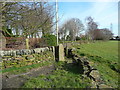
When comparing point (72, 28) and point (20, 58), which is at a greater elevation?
point (72, 28)

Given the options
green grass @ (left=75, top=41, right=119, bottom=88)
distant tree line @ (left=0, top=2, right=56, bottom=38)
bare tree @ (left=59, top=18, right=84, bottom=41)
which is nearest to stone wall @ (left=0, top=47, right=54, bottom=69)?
distant tree line @ (left=0, top=2, right=56, bottom=38)

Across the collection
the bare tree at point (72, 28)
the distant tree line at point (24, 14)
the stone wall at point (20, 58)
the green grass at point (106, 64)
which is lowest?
the green grass at point (106, 64)

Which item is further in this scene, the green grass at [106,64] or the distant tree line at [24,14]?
the distant tree line at [24,14]

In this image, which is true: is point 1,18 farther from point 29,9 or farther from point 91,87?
point 91,87

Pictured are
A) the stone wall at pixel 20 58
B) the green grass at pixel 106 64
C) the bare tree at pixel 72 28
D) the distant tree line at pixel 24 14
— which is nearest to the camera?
the green grass at pixel 106 64

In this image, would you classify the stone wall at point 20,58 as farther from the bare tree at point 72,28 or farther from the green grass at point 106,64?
the bare tree at point 72,28

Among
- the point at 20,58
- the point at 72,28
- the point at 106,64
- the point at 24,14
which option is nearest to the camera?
the point at 20,58

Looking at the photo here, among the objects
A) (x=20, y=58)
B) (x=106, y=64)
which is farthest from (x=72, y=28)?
(x=20, y=58)

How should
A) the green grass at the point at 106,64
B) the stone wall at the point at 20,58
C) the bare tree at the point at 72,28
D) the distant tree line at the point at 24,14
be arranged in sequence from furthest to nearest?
the bare tree at the point at 72,28, the distant tree line at the point at 24,14, the stone wall at the point at 20,58, the green grass at the point at 106,64

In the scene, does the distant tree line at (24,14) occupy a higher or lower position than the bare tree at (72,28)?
lower

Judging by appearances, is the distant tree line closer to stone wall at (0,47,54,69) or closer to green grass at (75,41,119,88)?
stone wall at (0,47,54,69)

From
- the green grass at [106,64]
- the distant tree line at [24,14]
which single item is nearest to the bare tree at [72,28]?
the distant tree line at [24,14]

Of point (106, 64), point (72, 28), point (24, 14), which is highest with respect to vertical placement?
point (72, 28)

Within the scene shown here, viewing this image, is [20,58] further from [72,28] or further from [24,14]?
[72,28]
